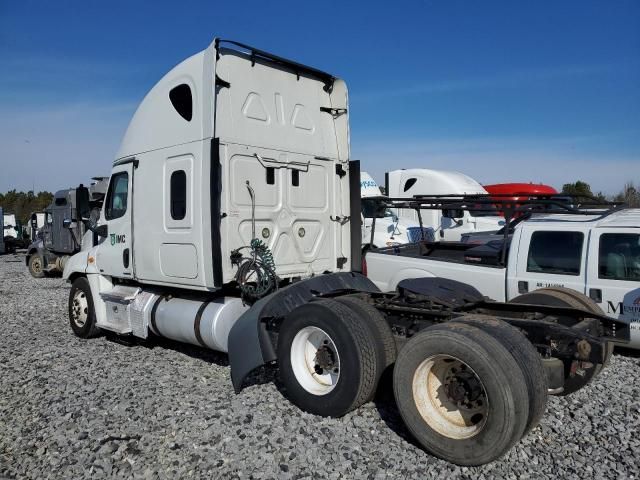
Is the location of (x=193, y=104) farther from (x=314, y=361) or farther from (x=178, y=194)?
(x=314, y=361)

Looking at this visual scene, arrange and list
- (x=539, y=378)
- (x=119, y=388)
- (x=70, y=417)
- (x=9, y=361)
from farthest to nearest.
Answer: (x=9, y=361) < (x=119, y=388) < (x=70, y=417) < (x=539, y=378)

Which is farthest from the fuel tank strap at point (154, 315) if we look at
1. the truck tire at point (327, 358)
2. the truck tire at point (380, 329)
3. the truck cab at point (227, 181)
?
the truck tire at point (380, 329)

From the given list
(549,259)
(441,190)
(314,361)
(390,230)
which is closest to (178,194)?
(314,361)

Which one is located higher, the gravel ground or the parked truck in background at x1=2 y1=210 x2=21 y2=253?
the parked truck in background at x1=2 y1=210 x2=21 y2=253

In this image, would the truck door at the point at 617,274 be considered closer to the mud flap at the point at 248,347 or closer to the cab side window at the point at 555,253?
the cab side window at the point at 555,253

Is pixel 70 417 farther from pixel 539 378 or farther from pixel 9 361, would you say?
pixel 539 378

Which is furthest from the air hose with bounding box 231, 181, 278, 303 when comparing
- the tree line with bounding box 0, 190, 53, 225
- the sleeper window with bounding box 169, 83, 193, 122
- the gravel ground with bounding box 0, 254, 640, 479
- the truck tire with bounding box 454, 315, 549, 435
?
the tree line with bounding box 0, 190, 53, 225

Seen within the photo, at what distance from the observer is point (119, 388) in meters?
5.86

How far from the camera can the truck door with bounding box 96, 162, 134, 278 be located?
7152 mm

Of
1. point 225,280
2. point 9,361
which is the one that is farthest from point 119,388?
point 9,361

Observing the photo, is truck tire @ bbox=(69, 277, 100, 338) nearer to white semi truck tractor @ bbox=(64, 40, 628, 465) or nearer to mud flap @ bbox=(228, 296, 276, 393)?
white semi truck tractor @ bbox=(64, 40, 628, 465)

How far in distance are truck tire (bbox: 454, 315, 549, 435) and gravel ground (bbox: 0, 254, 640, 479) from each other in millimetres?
511

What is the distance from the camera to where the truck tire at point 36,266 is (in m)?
18.8

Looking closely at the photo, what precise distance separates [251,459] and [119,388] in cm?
234
